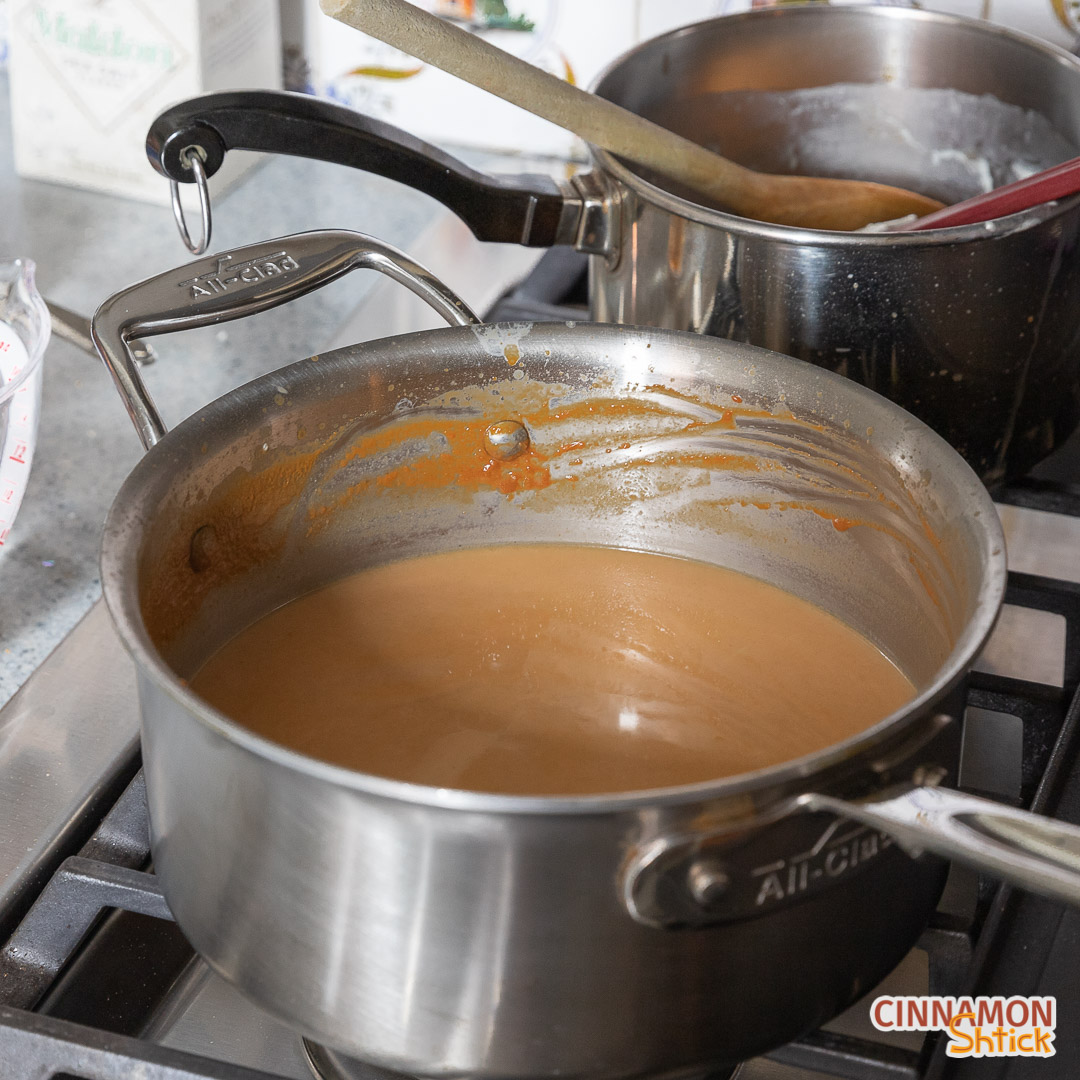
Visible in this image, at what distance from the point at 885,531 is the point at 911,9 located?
43 centimetres

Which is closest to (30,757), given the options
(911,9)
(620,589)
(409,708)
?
(409,708)

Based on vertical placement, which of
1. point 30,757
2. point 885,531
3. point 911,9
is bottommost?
point 30,757

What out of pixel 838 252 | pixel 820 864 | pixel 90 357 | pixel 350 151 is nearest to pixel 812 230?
pixel 838 252

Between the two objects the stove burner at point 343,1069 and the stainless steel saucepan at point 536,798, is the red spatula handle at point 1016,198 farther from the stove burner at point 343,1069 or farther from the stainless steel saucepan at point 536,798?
the stove burner at point 343,1069

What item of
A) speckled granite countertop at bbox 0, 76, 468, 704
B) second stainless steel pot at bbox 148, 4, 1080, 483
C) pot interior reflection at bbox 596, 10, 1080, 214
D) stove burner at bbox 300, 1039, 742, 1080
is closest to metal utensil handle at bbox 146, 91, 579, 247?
second stainless steel pot at bbox 148, 4, 1080, 483

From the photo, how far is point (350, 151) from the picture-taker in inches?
27.8

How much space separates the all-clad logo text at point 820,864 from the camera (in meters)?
0.40

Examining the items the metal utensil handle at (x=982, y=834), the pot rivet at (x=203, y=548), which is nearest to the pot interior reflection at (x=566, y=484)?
the pot rivet at (x=203, y=548)

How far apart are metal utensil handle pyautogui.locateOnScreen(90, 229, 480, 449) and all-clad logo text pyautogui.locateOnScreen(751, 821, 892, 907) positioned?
0.31 meters

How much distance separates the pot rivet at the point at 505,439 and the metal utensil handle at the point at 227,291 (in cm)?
6

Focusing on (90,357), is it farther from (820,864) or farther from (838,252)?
(820,864)

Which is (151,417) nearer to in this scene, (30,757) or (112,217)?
(30,757)

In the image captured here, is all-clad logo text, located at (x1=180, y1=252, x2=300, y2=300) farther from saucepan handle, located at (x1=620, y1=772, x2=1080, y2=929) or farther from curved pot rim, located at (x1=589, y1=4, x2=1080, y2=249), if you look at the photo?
saucepan handle, located at (x1=620, y1=772, x2=1080, y2=929)

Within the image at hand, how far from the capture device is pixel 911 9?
2.86 ft
